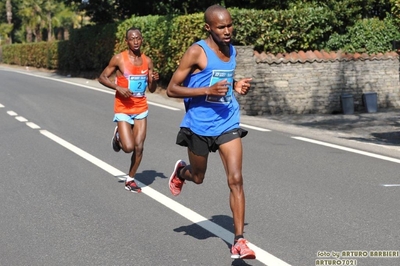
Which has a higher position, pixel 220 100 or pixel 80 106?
pixel 220 100

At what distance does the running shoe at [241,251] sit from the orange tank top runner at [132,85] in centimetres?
406

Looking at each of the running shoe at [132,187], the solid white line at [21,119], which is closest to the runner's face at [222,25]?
the running shoe at [132,187]

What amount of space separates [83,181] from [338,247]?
14.2 ft

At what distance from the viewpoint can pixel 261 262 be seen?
6309 millimetres

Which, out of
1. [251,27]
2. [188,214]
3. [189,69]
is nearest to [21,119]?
[251,27]

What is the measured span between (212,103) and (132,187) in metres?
3.21

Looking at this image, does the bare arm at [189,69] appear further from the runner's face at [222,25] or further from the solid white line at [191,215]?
the solid white line at [191,215]

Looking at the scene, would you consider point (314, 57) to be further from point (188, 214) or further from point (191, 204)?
point (188, 214)

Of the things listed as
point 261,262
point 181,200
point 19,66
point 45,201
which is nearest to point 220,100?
point 261,262

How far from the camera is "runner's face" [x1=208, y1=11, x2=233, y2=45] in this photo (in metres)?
6.43

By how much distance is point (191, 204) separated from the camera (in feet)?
28.4

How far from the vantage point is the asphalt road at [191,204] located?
263 inches

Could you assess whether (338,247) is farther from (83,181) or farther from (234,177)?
(83,181)

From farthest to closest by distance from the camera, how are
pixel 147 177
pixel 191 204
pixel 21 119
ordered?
pixel 21 119 → pixel 147 177 → pixel 191 204
